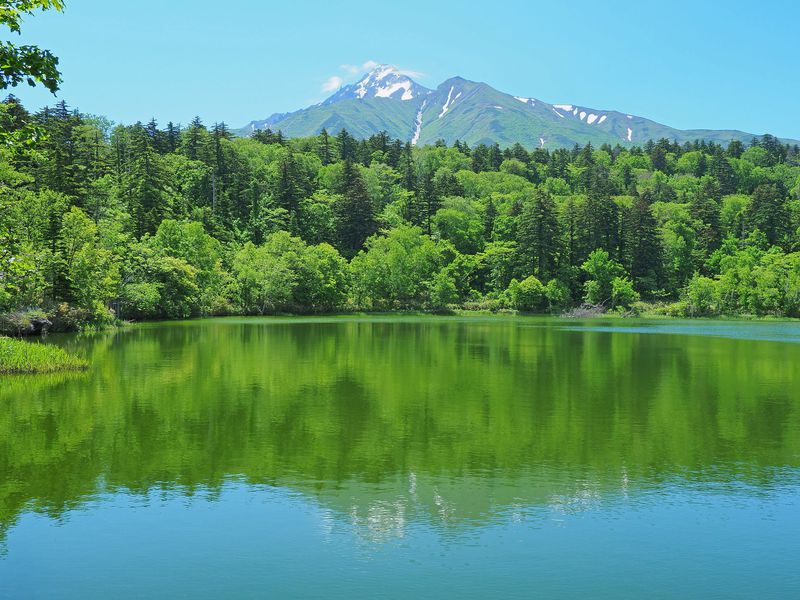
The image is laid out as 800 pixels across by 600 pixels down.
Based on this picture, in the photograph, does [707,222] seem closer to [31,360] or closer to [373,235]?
[373,235]

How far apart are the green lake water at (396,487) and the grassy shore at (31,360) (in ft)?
4.97

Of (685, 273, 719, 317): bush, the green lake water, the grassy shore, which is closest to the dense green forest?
(685, 273, 719, 317): bush

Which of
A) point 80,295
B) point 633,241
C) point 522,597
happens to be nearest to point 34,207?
point 80,295

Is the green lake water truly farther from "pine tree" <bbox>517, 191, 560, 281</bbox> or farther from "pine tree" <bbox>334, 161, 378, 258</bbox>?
"pine tree" <bbox>334, 161, 378, 258</bbox>

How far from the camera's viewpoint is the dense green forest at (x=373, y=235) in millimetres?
94750

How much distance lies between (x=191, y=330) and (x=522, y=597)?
6377 cm

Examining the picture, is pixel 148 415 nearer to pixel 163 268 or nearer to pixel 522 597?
pixel 522 597

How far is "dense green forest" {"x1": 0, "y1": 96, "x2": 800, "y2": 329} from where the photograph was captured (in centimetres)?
9475

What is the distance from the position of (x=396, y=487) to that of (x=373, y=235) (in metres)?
121

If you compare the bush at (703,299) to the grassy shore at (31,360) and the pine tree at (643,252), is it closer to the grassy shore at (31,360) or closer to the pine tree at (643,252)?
the pine tree at (643,252)

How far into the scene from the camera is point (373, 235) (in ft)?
443

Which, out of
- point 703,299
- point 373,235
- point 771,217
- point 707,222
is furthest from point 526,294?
point 771,217

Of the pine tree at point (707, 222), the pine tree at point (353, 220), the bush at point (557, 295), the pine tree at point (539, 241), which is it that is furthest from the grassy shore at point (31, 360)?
the pine tree at point (707, 222)

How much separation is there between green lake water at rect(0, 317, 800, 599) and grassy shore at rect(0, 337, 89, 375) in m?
1.52
